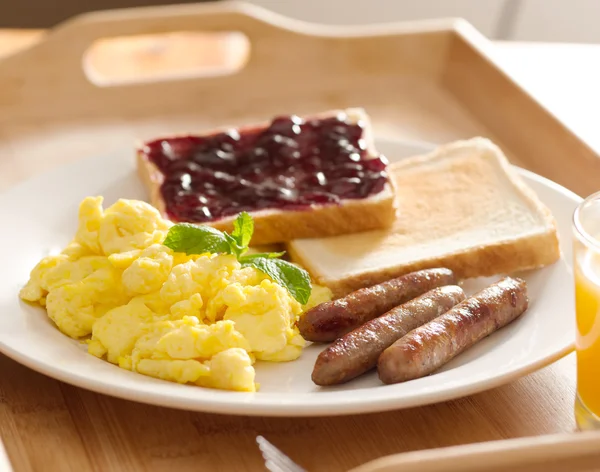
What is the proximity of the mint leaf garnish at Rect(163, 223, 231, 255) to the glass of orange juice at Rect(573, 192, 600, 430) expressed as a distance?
91cm

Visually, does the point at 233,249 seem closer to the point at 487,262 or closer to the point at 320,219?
the point at 320,219

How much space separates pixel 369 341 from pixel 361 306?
0.21m

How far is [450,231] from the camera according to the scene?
9.67 feet

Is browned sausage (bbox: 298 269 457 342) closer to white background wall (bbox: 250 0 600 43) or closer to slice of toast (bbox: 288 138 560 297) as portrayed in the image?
Result: slice of toast (bbox: 288 138 560 297)

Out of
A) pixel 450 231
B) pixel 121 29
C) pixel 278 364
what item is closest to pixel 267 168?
pixel 450 231

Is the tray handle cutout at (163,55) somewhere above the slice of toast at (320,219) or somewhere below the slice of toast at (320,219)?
below

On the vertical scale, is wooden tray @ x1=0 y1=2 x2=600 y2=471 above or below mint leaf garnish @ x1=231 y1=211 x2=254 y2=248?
below

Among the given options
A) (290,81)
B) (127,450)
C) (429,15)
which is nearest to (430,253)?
(127,450)

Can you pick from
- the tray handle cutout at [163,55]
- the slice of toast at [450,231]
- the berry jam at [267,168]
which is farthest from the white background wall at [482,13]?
the slice of toast at [450,231]

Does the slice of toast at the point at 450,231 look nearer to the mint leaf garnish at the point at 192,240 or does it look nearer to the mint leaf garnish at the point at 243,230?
the mint leaf garnish at the point at 243,230

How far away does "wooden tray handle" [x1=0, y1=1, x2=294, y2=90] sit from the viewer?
4016 mm

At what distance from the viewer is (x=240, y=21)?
4172 millimetres

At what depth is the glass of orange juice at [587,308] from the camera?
6.33ft

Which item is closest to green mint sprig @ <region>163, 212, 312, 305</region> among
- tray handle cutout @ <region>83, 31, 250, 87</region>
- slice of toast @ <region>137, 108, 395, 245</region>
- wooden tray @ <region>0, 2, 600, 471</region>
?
slice of toast @ <region>137, 108, 395, 245</region>
